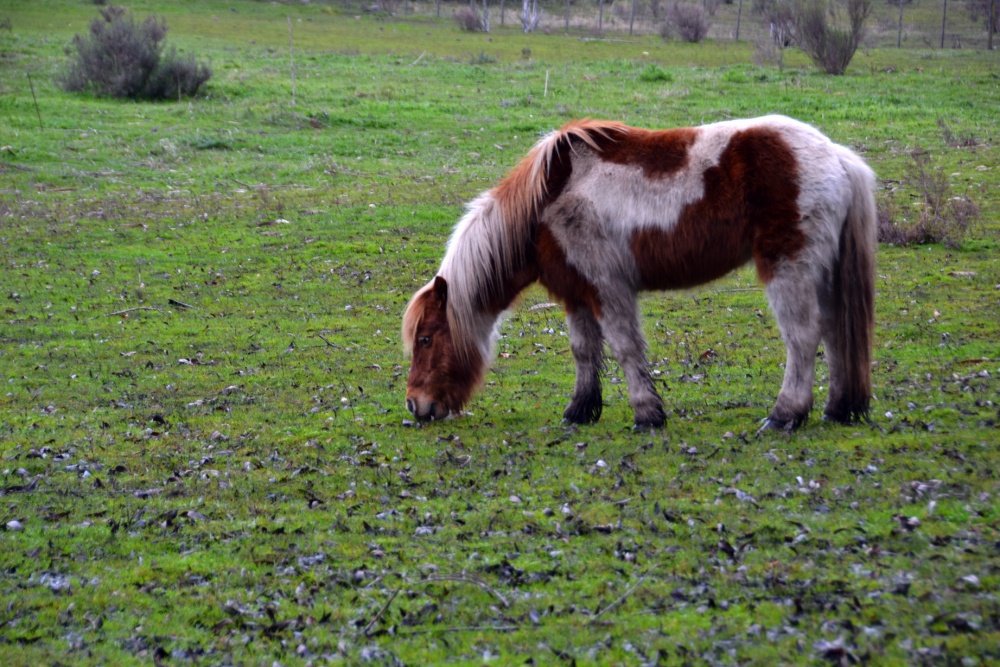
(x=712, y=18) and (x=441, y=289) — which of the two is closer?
(x=441, y=289)

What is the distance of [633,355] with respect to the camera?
7406 millimetres

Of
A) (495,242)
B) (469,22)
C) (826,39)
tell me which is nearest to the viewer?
(495,242)

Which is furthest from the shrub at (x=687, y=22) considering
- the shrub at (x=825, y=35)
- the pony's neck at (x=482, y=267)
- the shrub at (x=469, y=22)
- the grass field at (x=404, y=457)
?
the pony's neck at (x=482, y=267)

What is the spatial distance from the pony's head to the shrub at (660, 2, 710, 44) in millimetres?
36584

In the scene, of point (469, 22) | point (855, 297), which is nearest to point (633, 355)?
point (855, 297)

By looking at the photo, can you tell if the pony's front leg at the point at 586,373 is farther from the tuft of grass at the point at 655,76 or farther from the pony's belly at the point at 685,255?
the tuft of grass at the point at 655,76

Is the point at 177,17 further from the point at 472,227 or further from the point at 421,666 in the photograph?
the point at 421,666

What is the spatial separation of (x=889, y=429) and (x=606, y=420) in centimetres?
219

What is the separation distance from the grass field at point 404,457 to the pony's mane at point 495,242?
2.86ft

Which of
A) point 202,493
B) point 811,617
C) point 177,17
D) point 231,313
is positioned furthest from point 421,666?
point 177,17

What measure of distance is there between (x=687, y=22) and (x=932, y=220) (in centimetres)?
3080

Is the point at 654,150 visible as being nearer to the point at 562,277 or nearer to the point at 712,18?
the point at 562,277

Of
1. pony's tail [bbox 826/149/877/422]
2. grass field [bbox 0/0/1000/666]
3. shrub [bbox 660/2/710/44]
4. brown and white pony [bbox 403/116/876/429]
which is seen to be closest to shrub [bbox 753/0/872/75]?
grass field [bbox 0/0/1000/666]

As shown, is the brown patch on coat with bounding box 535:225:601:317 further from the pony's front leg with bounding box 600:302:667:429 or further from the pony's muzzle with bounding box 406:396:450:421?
the pony's muzzle with bounding box 406:396:450:421
